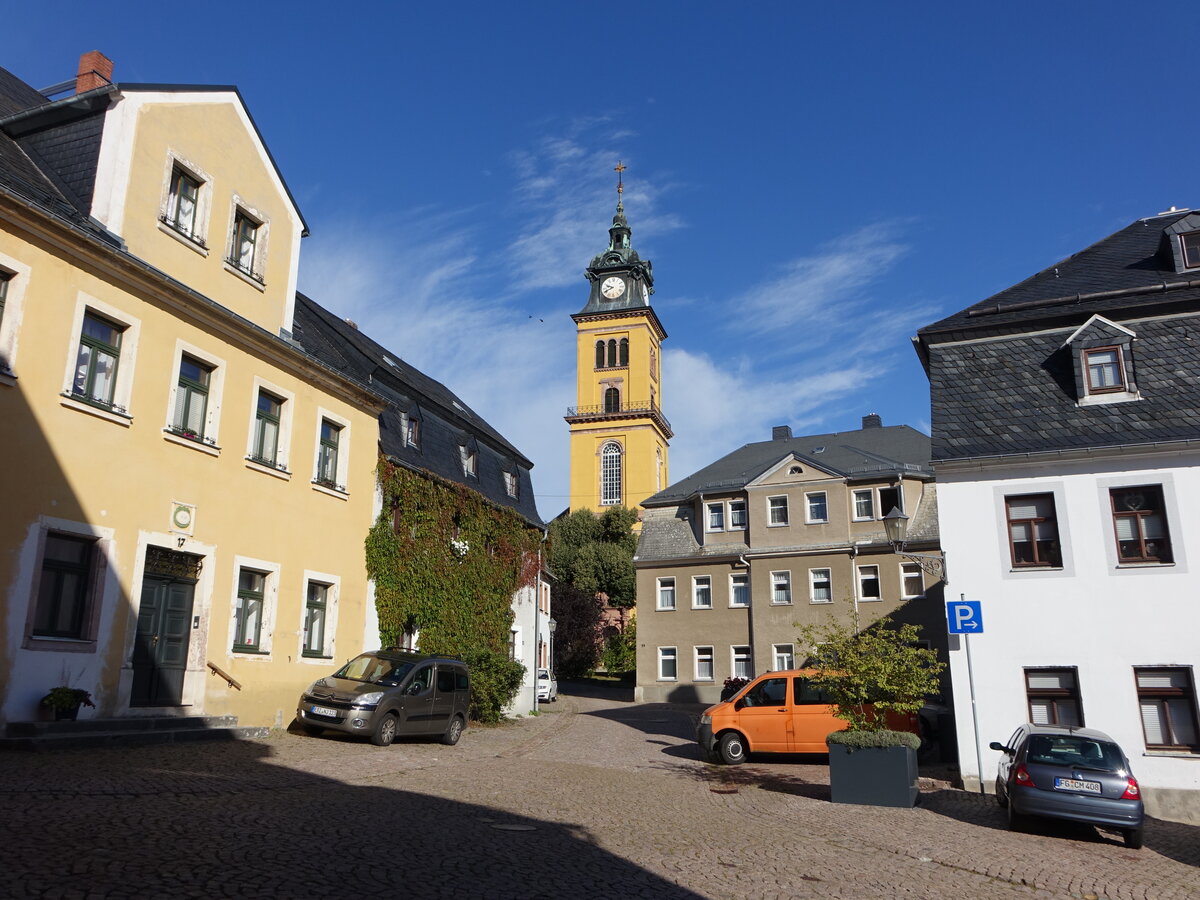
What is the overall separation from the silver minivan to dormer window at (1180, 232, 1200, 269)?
53.9ft

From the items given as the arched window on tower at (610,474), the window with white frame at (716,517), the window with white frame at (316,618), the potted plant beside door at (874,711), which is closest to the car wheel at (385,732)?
the window with white frame at (316,618)

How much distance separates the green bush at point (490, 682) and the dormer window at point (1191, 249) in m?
17.2

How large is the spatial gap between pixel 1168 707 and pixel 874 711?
5.52 m

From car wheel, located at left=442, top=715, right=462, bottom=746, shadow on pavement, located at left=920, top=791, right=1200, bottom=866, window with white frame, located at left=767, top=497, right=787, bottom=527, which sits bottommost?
shadow on pavement, located at left=920, top=791, right=1200, bottom=866

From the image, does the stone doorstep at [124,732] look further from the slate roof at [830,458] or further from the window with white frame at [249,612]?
the slate roof at [830,458]

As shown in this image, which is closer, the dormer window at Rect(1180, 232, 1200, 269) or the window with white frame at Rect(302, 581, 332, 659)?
the dormer window at Rect(1180, 232, 1200, 269)

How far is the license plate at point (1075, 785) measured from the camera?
38.5ft

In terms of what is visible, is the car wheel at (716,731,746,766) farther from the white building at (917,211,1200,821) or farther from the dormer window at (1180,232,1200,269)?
the dormer window at (1180,232,1200,269)

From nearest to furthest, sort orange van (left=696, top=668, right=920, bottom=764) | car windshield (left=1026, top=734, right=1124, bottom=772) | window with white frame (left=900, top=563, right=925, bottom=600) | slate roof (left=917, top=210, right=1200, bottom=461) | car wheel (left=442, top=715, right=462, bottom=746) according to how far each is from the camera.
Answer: car windshield (left=1026, top=734, right=1124, bottom=772) → slate roof (left=917, top=210, right=1200, bottom=461) → car wheel (left=442, top=715, right=462, bottom=746) → orange van (left=696, top=668, right=920, bottom=764) → window with white frame (left=900, top=563, right=925, bottom=600)

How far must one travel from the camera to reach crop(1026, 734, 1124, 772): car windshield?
39.3ft

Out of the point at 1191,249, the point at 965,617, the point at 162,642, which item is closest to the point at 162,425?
the point at 162,642

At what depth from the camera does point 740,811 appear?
12.5m

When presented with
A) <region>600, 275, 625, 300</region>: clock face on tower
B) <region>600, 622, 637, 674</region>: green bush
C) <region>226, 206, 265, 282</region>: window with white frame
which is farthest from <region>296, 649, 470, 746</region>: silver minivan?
<region>600, 275, 625, 300</region>: clock face on tower

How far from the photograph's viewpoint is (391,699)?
16.5 meters
